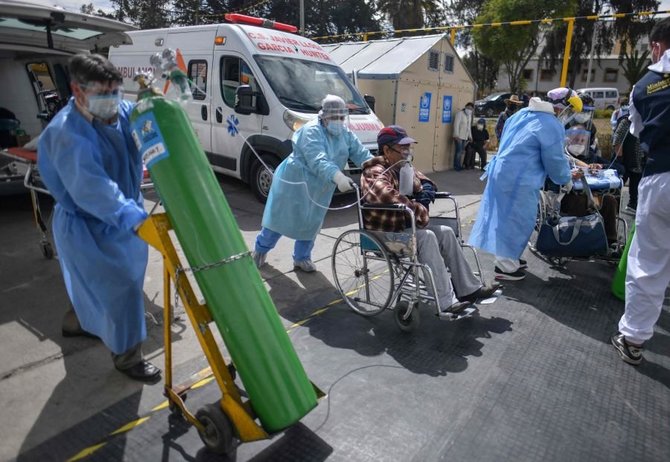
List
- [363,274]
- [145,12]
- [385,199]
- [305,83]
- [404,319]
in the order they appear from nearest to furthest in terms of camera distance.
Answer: [385,199]
[404,319]
[363,274]
[305,83]
[145,12]

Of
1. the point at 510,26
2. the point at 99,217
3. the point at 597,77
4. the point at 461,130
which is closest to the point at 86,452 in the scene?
the point at 99,217

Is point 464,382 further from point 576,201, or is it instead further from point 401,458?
point 576,201

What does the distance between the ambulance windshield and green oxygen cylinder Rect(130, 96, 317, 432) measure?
4382 millimetres

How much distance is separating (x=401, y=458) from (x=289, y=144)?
182 inches

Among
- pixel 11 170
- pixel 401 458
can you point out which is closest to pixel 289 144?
pixel 11 170

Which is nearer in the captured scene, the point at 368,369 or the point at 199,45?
the point at 368,369

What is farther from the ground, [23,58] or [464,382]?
[23,58]

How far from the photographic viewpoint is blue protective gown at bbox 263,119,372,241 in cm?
396

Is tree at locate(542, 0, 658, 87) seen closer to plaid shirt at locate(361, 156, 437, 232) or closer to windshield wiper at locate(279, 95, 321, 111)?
windshield wiper at locate(279, 95, 321, 111)

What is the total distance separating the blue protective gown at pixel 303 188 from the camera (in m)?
3.96

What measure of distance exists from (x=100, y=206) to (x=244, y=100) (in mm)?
4454

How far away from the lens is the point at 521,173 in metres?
4.01

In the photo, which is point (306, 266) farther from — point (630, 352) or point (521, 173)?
point (630, 352)

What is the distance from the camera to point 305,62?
6.97 meters
